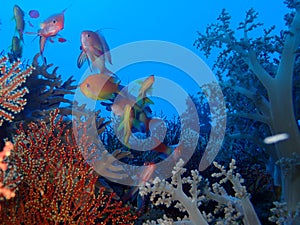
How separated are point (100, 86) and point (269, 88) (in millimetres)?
2101

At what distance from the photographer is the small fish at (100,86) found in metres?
3.88

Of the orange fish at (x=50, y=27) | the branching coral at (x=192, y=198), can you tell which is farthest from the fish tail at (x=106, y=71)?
the branching coral at (x=192, y=198)

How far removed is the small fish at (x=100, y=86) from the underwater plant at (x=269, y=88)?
1.55m

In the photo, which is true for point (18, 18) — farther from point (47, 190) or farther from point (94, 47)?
point (47, 190)

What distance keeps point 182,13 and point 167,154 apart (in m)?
83.8

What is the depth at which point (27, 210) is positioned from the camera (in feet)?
9.50

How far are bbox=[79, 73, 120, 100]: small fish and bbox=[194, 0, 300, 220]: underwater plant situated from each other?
5.10 ft

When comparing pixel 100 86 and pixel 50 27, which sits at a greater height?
pixel 50 27

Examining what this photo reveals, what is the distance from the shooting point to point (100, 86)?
12.9 ft

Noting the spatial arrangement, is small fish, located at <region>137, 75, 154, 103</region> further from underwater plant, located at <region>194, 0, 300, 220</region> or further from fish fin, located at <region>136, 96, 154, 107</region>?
underwater plant, located at <region>194, 0, 300, 220</region>

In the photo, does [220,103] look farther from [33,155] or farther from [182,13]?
[182,13]

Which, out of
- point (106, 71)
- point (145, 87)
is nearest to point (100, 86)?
point (106, 71)

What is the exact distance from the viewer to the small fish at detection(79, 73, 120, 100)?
3881 mm

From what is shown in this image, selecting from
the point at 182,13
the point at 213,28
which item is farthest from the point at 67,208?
the point at 182,13
